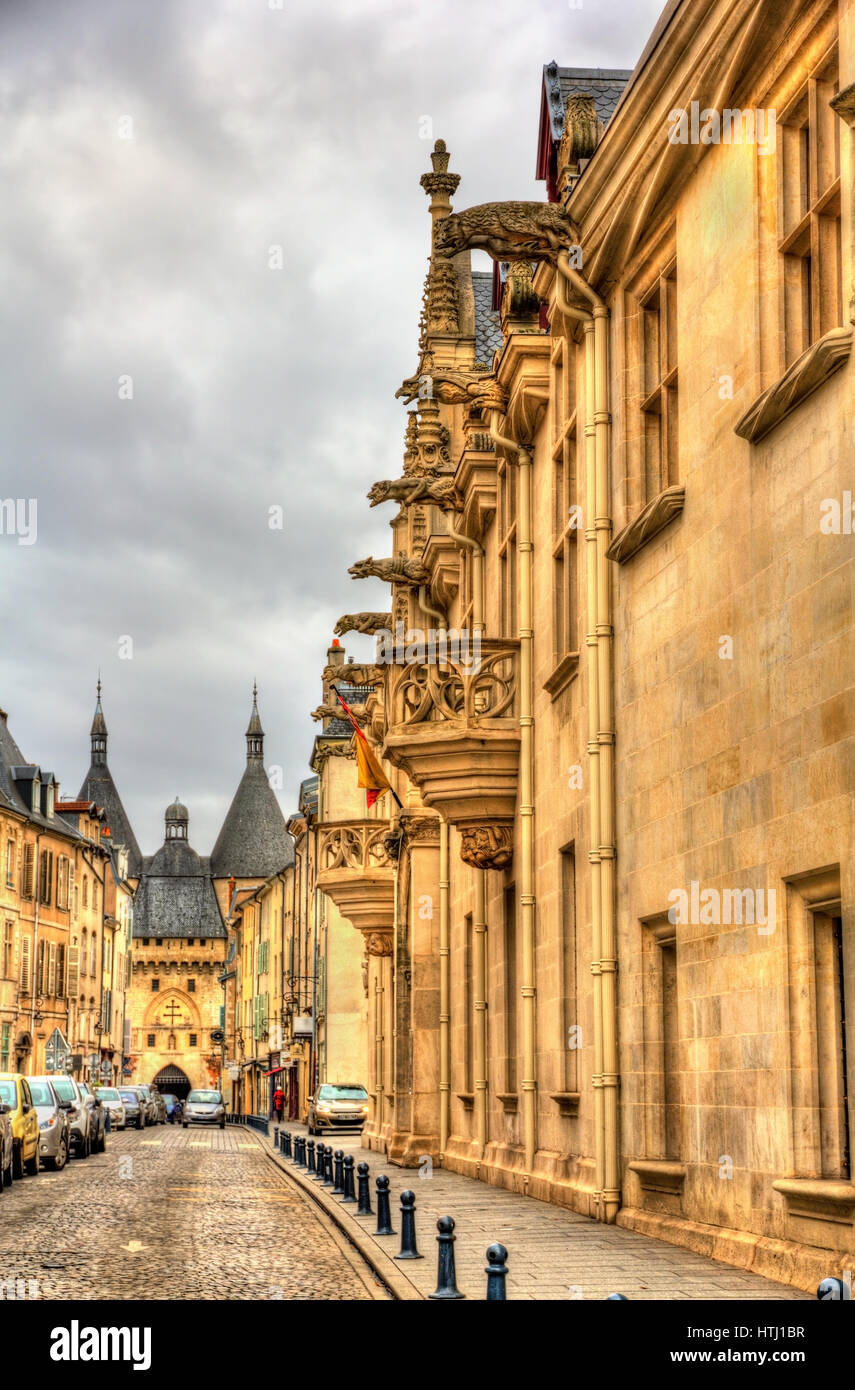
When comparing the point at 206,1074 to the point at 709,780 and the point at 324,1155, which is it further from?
the point at 709,780

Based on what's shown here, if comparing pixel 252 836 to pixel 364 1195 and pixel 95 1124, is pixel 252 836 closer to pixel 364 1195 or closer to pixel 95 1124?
pixel 95 1124

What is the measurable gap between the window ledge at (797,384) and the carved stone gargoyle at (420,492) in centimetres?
1412

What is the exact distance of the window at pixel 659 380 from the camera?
602 inches

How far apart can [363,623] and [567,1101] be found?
15.6 m

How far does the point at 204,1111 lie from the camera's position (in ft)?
223

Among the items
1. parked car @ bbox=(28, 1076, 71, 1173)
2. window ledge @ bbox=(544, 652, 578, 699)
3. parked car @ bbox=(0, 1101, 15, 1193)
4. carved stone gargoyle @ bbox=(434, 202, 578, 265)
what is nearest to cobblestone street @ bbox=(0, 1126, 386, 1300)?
parked car @ bbox=(0, 1101, 15, 1193)

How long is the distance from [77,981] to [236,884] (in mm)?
80546

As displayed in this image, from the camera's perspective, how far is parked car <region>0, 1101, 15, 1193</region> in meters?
24.5

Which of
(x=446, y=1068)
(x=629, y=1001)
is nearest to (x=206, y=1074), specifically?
(x=446, y=1068)

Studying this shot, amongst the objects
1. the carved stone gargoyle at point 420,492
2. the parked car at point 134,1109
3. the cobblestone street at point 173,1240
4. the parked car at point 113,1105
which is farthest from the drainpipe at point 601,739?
the parked car at point 134,1109

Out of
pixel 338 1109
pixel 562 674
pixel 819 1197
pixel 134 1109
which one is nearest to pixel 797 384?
pixel 819 1197

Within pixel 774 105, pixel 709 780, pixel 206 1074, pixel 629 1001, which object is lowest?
pixel 206 1074

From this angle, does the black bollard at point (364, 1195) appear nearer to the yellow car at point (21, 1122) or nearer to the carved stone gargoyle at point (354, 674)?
the yellow car at point (21, 1122)
